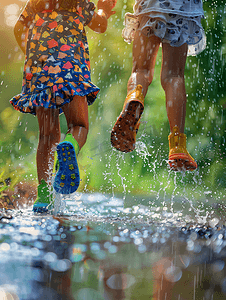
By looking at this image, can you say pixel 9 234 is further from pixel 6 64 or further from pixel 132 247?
pixel 6 64

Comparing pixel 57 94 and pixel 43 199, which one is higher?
pixel 57 94

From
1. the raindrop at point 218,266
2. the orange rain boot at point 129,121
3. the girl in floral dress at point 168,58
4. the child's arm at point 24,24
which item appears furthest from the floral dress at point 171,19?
the raindrop at point 218,266

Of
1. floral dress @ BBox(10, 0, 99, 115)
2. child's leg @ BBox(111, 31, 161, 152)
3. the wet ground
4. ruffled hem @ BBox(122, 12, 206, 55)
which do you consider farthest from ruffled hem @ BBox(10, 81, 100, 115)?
the wet ground

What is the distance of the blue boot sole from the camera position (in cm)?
161

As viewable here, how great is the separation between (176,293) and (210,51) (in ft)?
18.6

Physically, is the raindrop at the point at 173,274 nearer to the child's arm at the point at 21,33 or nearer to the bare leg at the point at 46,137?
the bare leg at the point at 46,137

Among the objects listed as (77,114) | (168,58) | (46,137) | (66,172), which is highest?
(168,58)

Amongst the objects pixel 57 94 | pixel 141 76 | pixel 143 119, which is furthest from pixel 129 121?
pixel 143 119

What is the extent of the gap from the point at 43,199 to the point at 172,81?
3.24 ft

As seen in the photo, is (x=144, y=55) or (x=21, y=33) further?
(x=21, y=33)

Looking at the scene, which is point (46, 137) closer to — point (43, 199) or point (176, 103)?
point (43, 199)

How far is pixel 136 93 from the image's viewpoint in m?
1.80

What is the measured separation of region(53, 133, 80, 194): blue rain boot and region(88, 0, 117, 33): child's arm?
36.4 inches

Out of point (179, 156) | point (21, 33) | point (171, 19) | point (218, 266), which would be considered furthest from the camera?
point (21, 33)
